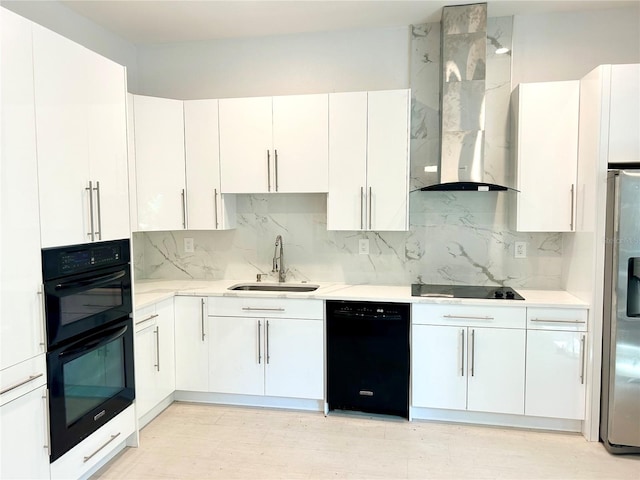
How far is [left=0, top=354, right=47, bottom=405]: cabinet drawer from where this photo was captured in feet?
5.77

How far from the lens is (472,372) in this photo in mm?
2855

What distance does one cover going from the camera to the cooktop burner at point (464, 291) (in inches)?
115

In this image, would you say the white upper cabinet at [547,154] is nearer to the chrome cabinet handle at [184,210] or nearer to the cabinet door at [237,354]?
the cabinet door at [237,354]

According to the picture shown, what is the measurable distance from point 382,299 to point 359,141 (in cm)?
113

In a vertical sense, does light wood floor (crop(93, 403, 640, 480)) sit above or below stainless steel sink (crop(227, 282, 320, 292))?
below

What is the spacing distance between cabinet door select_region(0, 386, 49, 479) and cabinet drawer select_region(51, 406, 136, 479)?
11 cm

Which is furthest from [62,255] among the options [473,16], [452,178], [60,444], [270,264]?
[473,16]

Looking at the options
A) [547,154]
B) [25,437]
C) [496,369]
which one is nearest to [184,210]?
[25,437]

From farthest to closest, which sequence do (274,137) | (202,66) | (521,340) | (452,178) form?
(202,66) < (274,137) < (452,178) < (521,340)

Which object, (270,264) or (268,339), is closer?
(268,339)

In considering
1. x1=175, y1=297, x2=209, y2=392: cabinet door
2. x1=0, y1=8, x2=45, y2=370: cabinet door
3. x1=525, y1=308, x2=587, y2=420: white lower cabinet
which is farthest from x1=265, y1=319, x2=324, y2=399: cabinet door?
x1=0, y1=8, x2=45, y2=370: cabinet door

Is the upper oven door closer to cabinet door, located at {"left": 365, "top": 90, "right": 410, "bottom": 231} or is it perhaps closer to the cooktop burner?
cabinet door, located at {"left": 365, "top": 90, "right": 410, "bottom": 231}

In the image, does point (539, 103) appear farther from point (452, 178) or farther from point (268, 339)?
point (268, 339)

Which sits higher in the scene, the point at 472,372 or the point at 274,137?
the point at 274,137
